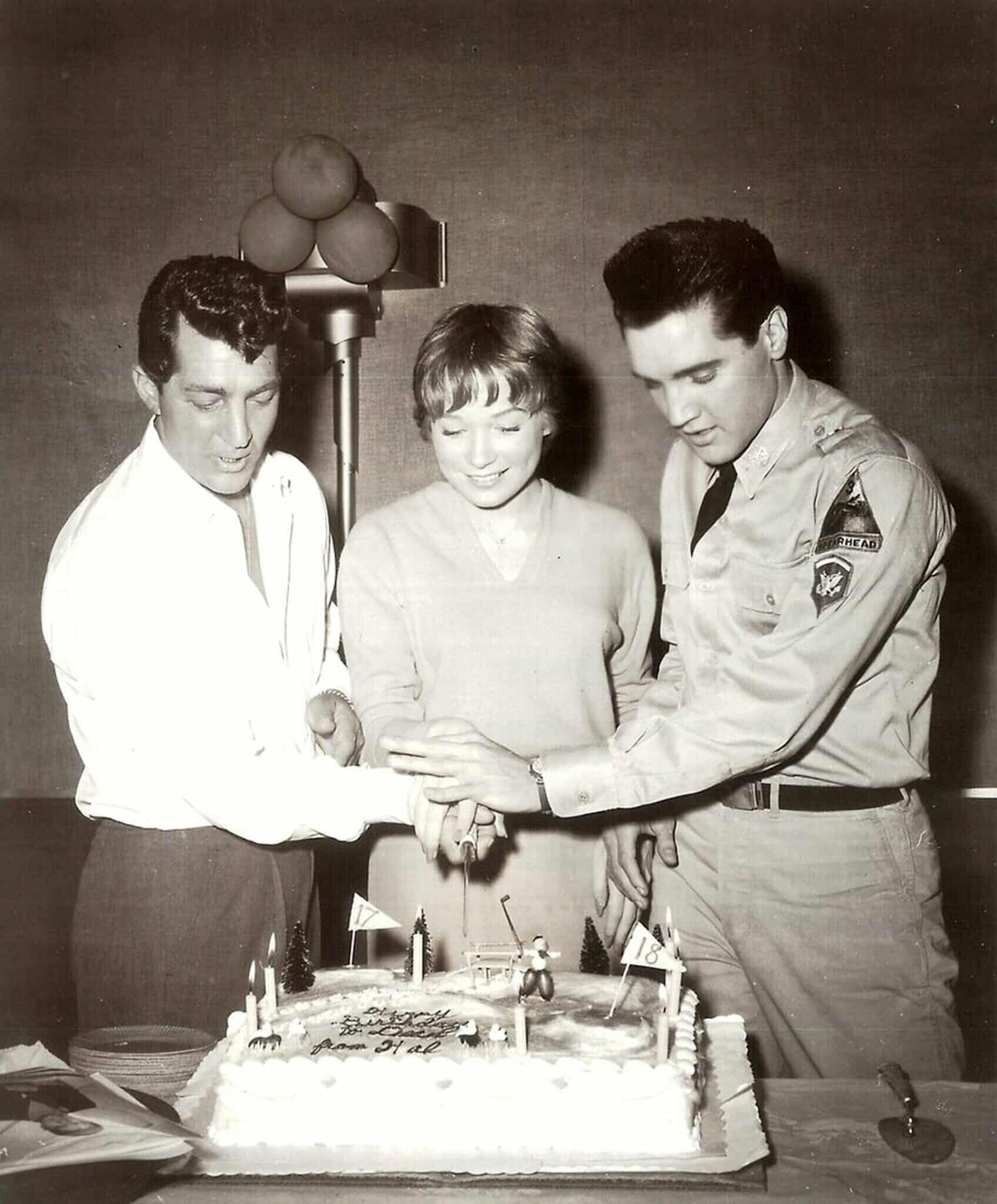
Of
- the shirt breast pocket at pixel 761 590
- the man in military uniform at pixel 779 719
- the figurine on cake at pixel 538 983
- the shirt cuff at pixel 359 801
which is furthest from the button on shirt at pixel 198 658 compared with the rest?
the shirt breast pocket at pixel 761 590

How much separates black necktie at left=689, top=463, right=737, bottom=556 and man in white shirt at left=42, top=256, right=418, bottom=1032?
841 mm

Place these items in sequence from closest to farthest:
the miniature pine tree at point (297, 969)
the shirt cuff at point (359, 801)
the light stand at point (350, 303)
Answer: the miniature pine tree at point (297, 969)
the shirt cuff at point (359, 801)
the light stand at point (350, 303)

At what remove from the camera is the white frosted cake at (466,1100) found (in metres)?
1.68

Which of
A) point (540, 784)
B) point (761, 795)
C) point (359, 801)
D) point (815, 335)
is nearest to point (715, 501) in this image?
point (815, 335)

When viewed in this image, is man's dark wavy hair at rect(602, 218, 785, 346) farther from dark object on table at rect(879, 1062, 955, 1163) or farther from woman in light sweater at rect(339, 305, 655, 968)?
dark object on table at rect(879, 1062, 955, 1163)

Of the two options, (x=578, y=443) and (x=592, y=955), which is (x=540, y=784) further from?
(x=578, y=443)

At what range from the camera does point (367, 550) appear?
2.57 metres

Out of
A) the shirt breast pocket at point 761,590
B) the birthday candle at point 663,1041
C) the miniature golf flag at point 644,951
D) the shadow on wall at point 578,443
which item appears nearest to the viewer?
the birthday candle at point 663,1041

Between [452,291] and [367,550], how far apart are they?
630 millimetres

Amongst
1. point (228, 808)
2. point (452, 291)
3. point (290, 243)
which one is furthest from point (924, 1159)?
point (290, 243)

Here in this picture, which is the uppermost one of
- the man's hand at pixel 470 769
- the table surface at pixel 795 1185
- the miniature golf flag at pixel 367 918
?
the man's hand at pixel 470 769

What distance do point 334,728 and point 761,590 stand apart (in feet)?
3.17

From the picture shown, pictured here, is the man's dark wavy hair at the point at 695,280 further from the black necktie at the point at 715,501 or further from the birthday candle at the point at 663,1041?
A: the birthday candle at the point at 663,1041

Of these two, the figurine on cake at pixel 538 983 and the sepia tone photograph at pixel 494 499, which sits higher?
the sepia tone photograph at pixel 494 499
